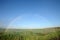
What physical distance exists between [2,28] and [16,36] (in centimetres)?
27

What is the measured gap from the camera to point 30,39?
6.81 ft

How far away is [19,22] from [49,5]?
586 millimetres

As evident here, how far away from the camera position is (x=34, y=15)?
212 centimetres

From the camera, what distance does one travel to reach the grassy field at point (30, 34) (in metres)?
2.08

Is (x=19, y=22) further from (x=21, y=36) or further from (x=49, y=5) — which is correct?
(x=49, y=5)

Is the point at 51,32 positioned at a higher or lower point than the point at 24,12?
lower

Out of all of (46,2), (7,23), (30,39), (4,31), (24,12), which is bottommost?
(30,39)

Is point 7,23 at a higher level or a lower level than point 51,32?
higher

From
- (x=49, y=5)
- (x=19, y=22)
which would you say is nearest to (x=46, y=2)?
(x=49, y=5)

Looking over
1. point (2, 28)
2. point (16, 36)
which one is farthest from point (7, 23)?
point (16, 36)

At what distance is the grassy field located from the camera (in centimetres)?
208

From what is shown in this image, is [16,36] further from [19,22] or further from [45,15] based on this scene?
[45,15]

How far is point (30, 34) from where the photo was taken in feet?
6.88

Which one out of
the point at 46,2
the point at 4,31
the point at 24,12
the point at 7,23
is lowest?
the point at 4,31
